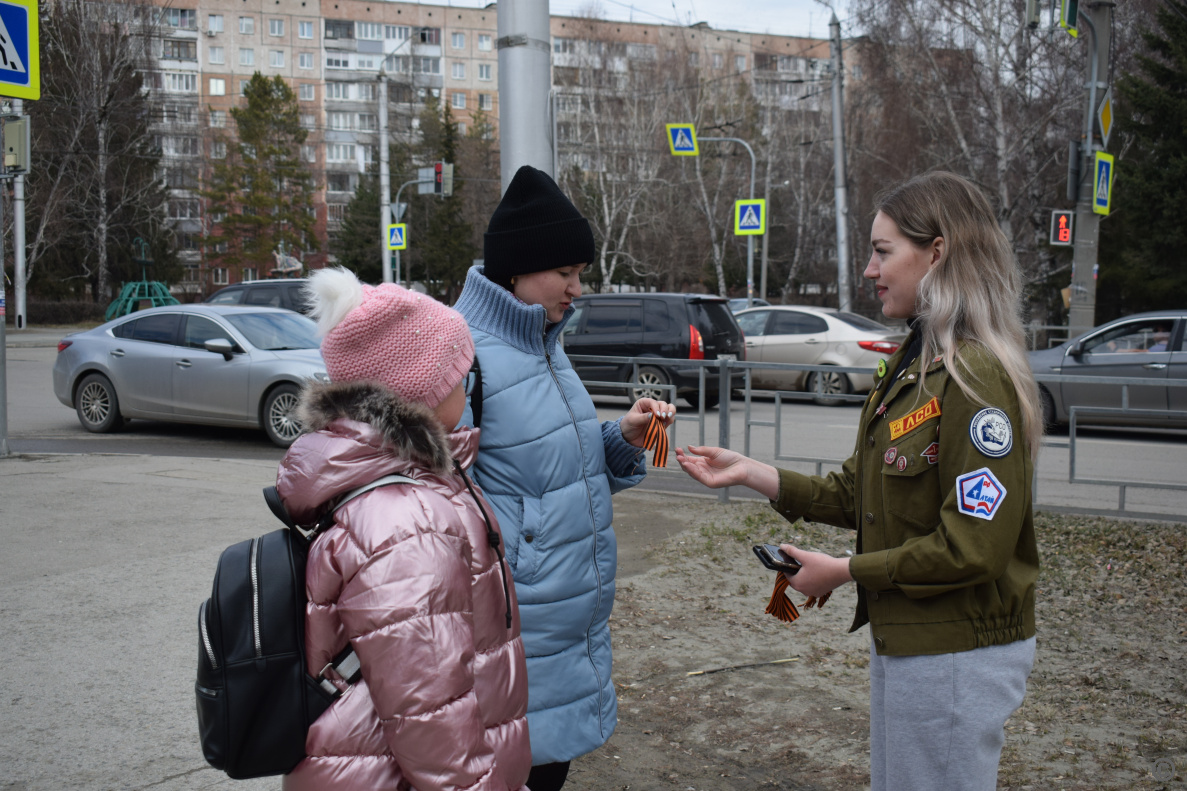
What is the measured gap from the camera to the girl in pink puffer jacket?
1602 mm

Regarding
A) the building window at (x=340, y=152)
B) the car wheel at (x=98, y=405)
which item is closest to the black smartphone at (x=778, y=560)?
the car wheel at (x=98, y=405)

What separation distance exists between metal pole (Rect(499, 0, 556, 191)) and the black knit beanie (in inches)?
122

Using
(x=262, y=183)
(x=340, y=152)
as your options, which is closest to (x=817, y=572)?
(x=262, y=183)

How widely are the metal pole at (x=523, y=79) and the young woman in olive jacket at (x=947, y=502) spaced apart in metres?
3.79

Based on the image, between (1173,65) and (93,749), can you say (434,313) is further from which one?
(1173,65)

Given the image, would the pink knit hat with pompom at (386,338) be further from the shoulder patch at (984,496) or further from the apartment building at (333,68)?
the apartment building at (333,68)

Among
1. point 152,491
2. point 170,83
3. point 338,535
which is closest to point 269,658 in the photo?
point 338,535

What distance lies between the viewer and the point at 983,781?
205 cm

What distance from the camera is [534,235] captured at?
103 inches

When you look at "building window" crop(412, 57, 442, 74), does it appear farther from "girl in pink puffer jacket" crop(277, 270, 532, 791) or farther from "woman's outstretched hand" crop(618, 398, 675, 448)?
"girl in pink puffer jacket" crop(277, 270, 532, 791)

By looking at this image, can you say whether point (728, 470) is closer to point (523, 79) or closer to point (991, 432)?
point (991, 432)

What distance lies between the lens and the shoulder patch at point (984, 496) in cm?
191

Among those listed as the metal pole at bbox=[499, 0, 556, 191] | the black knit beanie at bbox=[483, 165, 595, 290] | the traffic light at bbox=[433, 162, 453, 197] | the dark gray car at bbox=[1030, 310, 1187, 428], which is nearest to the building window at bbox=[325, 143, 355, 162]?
the traffic light at bbox=[433, 162, 453, 197]

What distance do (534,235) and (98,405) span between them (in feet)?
36.9
